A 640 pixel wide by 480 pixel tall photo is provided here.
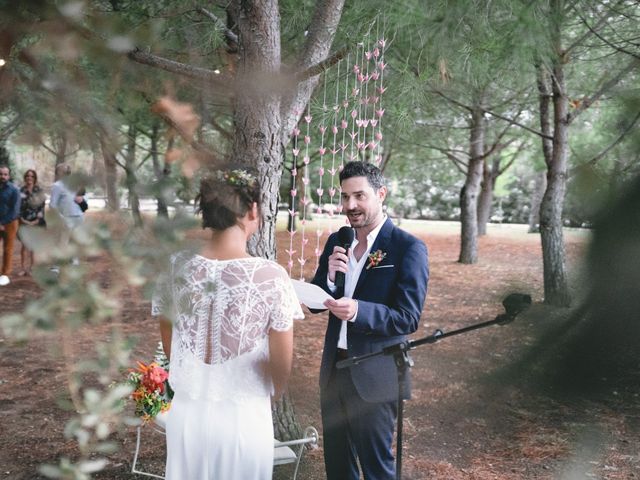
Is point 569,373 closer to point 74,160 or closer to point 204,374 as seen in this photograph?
point 74,160

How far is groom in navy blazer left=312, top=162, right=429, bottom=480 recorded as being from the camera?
2.47m

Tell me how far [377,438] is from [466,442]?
232cm

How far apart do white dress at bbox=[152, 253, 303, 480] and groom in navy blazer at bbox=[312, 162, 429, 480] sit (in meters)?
0.27

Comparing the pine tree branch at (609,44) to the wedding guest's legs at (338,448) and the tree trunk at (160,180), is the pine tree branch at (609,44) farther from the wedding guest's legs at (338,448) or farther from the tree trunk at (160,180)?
the wedding guest's legs at (338,448)

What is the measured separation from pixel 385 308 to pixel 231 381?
65 cm

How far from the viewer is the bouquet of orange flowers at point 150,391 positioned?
3436 mm

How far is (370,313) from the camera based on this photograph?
2.41 metres

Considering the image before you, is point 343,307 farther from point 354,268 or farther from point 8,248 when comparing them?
point 8,248

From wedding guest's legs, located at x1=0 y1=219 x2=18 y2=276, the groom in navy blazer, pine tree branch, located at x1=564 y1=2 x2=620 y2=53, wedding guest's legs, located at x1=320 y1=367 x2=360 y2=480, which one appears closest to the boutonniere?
the groom in navy blazer

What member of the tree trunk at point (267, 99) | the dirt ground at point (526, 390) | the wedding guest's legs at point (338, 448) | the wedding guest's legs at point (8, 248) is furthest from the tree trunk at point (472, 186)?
the dirt ground at point (526, 390)

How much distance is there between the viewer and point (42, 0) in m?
0.60

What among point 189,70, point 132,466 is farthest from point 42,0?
point 132,466

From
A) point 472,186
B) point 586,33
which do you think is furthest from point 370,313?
point 472,186

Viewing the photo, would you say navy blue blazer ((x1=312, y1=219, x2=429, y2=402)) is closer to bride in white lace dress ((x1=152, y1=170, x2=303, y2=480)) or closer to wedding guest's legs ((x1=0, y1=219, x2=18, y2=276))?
bride in white lace dress ((x1=152, y1=170, x2=303, y2=480))
